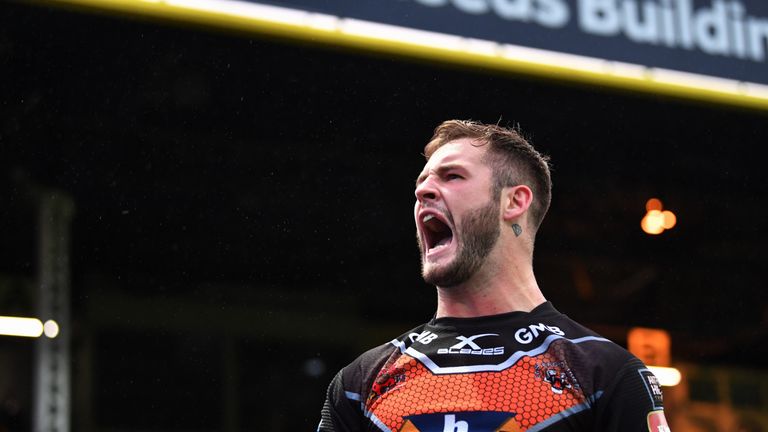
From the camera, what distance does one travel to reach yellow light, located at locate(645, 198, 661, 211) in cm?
777

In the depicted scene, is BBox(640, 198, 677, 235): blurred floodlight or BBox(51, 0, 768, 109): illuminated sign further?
BBox(640, 198, 677, 235): blurred floodlight

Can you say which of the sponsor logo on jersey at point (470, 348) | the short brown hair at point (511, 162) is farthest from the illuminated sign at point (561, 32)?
the sponsor logo on jersey at point (470, 348)

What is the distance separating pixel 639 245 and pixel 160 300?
355cm

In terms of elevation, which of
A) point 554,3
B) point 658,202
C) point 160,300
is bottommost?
point 160,300

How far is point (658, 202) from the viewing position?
25.6 feet

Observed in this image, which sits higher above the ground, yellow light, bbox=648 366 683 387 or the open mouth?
the open mouth

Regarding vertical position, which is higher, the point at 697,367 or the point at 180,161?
the point at 180,161

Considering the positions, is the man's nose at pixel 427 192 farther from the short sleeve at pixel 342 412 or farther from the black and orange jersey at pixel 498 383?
the short sleeve at pixel 342 412

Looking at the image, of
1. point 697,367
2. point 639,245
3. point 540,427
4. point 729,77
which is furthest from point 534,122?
point 540,427

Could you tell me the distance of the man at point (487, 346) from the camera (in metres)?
2.85

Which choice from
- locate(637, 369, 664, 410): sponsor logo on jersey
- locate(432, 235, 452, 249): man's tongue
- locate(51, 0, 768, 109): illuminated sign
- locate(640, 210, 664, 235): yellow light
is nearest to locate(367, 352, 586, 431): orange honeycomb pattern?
locate(637, 369, 664, 410): sponsor logo on jersey

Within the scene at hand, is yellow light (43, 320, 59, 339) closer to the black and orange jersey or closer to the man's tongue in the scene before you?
the black and orange jersey

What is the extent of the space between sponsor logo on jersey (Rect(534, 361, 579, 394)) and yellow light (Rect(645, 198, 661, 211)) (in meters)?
5.04

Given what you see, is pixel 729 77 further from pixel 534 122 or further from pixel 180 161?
pixel 180 161
